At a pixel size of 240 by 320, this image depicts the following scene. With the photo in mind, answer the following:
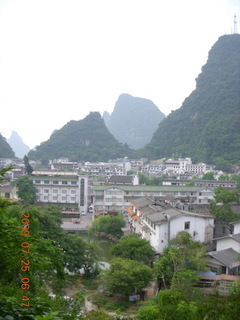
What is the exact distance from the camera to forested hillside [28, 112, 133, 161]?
70.3 metres

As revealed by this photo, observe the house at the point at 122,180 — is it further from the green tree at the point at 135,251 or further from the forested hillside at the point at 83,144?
the forested hillside at the point at 83,144

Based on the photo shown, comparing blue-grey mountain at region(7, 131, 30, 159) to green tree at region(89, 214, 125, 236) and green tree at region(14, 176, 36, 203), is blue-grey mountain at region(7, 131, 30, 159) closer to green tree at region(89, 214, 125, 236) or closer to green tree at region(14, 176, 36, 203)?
green tree at region(14, 176, 36, 203)

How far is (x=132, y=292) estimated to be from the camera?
418 inches

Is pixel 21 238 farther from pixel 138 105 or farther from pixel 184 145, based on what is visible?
pixel 138 105

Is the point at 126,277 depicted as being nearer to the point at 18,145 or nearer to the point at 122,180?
the point at 122,180

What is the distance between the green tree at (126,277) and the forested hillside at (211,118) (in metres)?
44.9

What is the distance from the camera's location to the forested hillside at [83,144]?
231ft

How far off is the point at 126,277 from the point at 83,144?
6641 centimetres

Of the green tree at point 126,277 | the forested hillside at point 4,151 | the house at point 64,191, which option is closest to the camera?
the green tree at point 126,277

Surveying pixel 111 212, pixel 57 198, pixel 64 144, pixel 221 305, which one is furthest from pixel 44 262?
pixel 64 144

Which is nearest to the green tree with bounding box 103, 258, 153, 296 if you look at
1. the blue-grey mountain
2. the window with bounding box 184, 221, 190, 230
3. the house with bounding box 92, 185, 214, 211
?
the window with bounding box 184, 221, 190, 230

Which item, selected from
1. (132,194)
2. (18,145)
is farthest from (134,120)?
(132,194)

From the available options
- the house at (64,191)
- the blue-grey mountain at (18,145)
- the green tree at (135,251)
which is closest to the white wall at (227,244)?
the green tree at (135,251)

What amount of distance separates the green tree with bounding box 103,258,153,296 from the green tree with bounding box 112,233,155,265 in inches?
56.5
